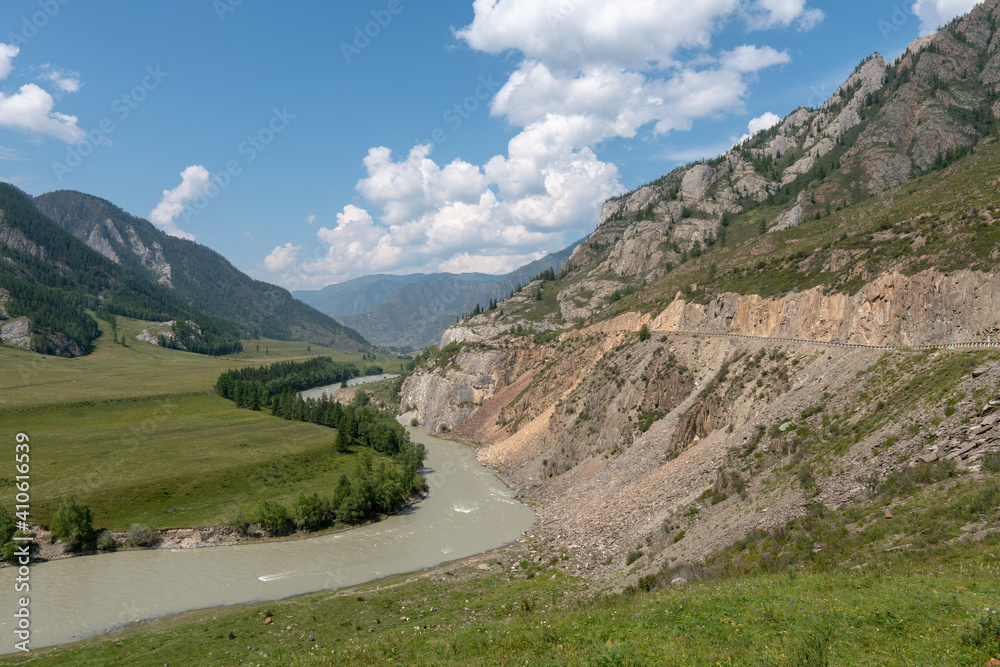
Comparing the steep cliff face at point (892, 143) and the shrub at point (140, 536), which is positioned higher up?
the steep cliff face at point (892, 143)

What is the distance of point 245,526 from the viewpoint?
51.4 metres

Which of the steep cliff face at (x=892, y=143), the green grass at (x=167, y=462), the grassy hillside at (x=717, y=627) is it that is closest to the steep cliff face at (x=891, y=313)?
the grassy hillside at (x=717, y=627)

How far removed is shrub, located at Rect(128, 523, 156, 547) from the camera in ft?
156

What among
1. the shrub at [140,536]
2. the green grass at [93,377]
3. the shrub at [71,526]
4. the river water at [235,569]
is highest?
the green grass at [93,377]

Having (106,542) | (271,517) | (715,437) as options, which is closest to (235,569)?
(271,517)

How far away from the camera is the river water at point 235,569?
34.3 metres

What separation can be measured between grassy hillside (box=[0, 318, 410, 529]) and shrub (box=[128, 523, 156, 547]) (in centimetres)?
204

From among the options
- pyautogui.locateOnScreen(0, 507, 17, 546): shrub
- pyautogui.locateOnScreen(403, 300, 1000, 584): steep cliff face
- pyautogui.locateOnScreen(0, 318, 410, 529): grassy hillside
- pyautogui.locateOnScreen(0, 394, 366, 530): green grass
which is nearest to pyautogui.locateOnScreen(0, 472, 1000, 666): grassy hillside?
pyautogui.locateOnScreen(403, 300, 1000, 584): steep cliff face

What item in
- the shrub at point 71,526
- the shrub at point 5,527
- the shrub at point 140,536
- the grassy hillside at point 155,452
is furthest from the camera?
the grassy hillside at point 155,452

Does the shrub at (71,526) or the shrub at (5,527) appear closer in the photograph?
the shrub at (5,527)

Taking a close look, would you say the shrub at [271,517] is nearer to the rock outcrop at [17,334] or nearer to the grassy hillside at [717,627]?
the grassy hillside at [717,627]

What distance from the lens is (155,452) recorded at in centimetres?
7056

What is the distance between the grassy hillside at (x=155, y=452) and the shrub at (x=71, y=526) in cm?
306

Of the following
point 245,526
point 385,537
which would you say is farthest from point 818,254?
point 245,526
